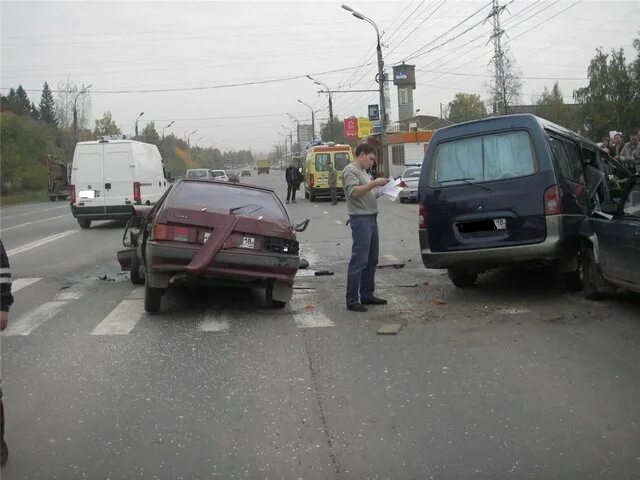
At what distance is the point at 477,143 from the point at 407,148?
4709 centimetres

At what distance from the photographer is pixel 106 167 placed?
18.8 meters

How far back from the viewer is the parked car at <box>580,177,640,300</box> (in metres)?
6.52

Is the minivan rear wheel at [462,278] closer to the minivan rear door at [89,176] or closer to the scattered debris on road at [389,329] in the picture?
the scattered debris on road at [389,329]

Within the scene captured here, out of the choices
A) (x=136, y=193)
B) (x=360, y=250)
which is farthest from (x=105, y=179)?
(x=360, y=250)

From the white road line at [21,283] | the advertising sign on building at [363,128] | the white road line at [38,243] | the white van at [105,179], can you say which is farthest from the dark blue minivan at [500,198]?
the advertising sign on building at [363,128]

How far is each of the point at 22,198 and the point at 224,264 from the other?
163ft

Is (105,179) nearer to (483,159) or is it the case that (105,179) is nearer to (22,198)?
(483,159)

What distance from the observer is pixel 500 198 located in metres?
7.56

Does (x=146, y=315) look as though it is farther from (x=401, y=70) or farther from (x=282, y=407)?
(x=401, y=70)

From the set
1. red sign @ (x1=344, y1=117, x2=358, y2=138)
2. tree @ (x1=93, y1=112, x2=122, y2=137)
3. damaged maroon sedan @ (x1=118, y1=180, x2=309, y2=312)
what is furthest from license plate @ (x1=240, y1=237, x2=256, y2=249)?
tree @ (x1=93, y1=112, x2=122, y2=137)

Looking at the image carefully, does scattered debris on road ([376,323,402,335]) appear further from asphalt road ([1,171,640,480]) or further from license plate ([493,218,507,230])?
license plate ([493,218,507,230])

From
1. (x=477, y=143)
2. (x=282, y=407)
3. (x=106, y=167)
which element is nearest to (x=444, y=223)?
(x=477, y=143)

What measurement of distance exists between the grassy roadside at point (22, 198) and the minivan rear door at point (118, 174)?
31.3m

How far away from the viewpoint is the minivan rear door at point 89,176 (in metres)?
18.7
